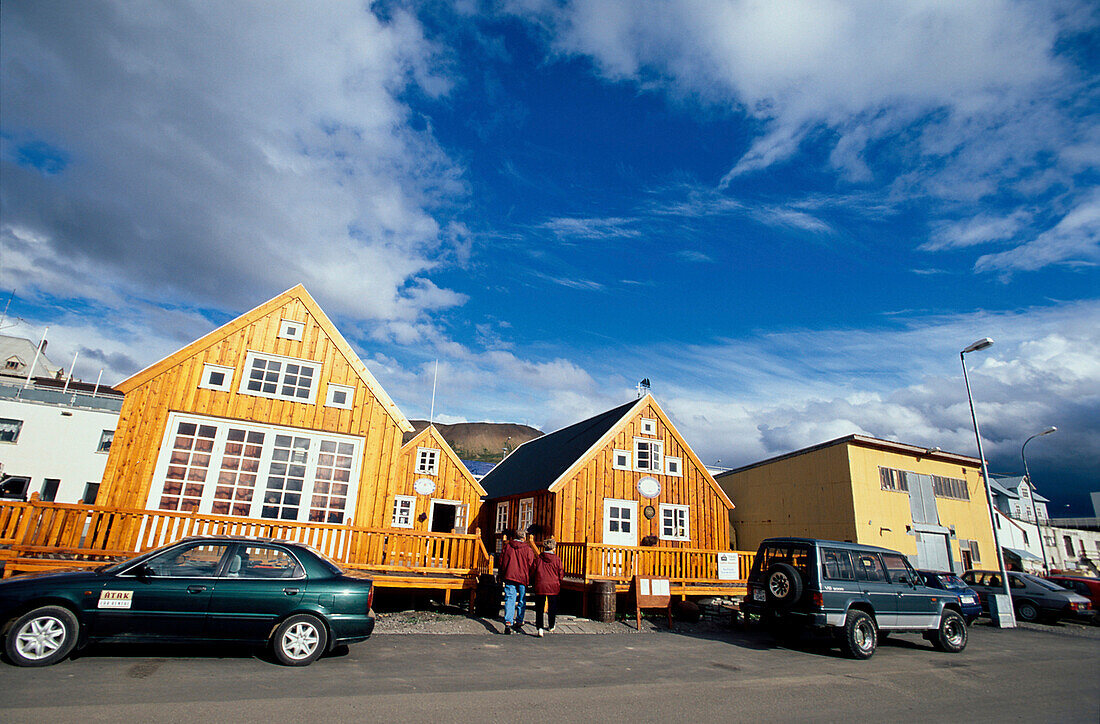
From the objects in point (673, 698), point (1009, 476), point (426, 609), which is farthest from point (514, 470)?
point (1009, 476)

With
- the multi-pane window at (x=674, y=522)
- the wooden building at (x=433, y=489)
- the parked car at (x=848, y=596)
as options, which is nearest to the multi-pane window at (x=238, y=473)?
the wooden building at (x=433, y=489)

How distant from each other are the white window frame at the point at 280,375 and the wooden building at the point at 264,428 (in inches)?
1.0

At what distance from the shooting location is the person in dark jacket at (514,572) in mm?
11391

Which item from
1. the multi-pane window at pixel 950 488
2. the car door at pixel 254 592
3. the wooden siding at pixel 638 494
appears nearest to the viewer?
the car door at pixel 254 592

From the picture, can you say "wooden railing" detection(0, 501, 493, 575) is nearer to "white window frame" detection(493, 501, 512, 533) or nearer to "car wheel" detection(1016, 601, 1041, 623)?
"white window frame" detection(493, 501, 512, 533)

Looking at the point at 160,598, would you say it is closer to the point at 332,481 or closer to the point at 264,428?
the point at 332,481

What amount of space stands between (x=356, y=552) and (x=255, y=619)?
5.47 metres

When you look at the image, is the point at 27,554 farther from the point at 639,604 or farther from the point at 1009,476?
the point at 1009,476

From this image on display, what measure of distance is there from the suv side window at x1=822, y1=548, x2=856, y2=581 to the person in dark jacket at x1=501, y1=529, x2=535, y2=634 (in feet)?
18.5

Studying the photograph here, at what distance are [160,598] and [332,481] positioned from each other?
6.80 meters

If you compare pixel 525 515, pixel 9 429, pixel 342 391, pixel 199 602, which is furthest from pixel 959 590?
pixel 9 429

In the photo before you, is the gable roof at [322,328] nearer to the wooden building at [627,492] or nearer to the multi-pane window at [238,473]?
the multi-pane window at [238,473]

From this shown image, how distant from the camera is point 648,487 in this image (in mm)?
21391

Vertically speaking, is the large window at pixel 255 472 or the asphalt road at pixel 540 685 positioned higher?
the large window at pixel 255 472
